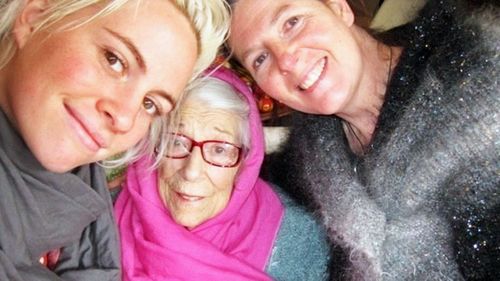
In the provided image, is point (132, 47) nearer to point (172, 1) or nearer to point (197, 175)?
point (172, 1)

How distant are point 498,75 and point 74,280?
101cm

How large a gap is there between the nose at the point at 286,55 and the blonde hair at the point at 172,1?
0.43 ft

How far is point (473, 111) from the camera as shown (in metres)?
1.30

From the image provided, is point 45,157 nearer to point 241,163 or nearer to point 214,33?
point 214,33

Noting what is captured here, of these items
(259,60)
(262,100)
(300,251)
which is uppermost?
(259,60)

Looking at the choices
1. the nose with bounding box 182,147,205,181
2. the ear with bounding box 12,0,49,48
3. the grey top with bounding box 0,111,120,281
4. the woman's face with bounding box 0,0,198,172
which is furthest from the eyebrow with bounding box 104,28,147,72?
the nose with bounding box 182,147,205,181

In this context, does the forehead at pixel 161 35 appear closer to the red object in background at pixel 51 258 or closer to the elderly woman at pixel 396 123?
the elderly woman at pixel 396 123

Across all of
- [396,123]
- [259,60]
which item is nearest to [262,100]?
[259,60]

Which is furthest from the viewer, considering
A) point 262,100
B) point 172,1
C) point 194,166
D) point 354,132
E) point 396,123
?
point 262,100

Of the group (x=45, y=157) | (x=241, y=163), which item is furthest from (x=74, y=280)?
(x=241, y=163)

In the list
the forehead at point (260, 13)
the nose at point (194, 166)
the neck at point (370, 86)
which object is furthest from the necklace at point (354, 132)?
the nose at point (194, 166)

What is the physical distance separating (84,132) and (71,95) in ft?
0.25

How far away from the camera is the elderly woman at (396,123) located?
1310 millimetres

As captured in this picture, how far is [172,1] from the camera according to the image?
4.31ft
